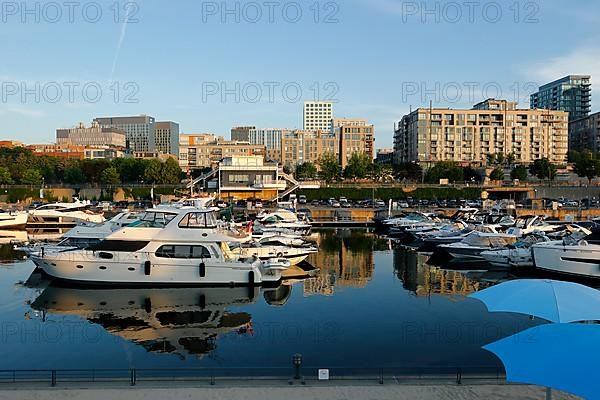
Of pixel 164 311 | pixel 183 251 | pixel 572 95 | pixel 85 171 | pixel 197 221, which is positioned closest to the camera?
pixel 164 311

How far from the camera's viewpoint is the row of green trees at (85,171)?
96188 mm

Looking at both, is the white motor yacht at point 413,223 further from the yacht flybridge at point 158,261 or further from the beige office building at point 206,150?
the beige office building at point 206,150

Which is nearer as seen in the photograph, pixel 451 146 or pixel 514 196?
pixel 514 196

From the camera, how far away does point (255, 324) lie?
69.1 feet

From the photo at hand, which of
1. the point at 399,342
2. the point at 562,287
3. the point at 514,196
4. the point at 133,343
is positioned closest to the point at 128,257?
the point at 133,343

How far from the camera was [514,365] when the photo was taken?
852 centimetres

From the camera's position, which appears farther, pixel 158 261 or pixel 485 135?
pixel 485 135

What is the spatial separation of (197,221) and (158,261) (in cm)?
270

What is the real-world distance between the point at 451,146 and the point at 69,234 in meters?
104

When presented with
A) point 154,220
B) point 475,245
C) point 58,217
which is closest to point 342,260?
point 475,245

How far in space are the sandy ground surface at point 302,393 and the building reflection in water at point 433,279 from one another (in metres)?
15.5

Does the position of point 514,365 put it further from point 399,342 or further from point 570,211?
point 570,211

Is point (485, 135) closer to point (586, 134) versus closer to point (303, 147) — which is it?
point (586, 134)
